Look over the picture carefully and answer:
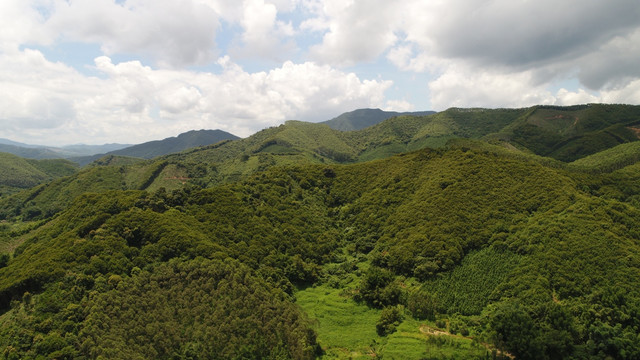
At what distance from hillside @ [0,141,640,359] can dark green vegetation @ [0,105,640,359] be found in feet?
0.99

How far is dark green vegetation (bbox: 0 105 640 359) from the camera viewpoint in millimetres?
48094

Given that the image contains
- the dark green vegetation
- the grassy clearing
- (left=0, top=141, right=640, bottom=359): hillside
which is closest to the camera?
the dark green vegetation

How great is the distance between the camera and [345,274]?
7938cm

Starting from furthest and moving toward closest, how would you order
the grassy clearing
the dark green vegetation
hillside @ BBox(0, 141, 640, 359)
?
the grassy clearing < hillside @ BBox(0, 141, 640, 359) < the dark green vegetation

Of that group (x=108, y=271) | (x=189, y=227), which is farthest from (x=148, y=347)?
(x=189, y=227)

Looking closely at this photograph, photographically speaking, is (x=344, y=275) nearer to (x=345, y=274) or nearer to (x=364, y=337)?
(x=345, y=274)

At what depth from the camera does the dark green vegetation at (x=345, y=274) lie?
48.1 metres

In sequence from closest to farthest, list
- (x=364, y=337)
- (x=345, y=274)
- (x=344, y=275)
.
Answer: (x=364, y=337) < (x=344, y=275) < (x=345, y=274)

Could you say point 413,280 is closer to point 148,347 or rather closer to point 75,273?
point 148,347

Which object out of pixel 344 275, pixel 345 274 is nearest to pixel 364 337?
pixel 344 275

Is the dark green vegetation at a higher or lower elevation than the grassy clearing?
higher

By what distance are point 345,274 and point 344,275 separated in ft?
1.74

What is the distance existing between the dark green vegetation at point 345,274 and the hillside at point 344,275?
A: 30cm

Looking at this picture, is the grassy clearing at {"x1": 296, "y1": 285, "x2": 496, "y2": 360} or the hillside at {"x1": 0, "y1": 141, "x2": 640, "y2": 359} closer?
the hillside at {"x1": 0, "y1": 141, "x2": 640, "y2": 359}
